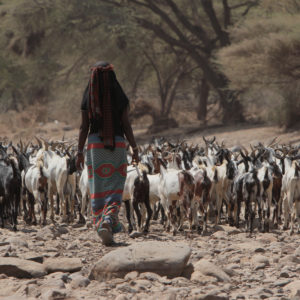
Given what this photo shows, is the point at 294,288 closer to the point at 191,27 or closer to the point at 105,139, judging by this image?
the point at 105,139

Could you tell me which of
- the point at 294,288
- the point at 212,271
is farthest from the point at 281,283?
the point at 212,271

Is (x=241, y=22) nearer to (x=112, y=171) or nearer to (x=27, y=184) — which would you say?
(x=27, y=184)

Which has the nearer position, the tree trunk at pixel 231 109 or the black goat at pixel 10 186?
the black goat at pixel 10 186

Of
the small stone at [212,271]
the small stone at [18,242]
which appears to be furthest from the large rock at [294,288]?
the small stone at [18,242]

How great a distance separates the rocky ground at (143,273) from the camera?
16.9 ft

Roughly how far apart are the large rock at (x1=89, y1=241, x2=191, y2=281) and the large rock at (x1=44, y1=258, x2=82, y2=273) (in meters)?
0.35

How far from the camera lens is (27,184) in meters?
10.5

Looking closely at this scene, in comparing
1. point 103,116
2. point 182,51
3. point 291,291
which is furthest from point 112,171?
point 182,51

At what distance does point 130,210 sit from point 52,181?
1.88 metres

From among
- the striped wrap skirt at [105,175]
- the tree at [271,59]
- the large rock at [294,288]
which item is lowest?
the large rock at [294,288]

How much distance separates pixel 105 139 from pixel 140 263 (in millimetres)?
1527

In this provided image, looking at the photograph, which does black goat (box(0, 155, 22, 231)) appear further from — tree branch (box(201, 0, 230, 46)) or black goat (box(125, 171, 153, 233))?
tree branch (box(201, 0, 230, 46))

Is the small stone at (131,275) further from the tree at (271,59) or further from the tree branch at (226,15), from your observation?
the tree branch at (226,15)

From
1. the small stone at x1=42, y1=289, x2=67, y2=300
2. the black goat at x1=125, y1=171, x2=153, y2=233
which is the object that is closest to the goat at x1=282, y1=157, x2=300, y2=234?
the black goat at x1=125, y1=171, x2=153, y2=233
